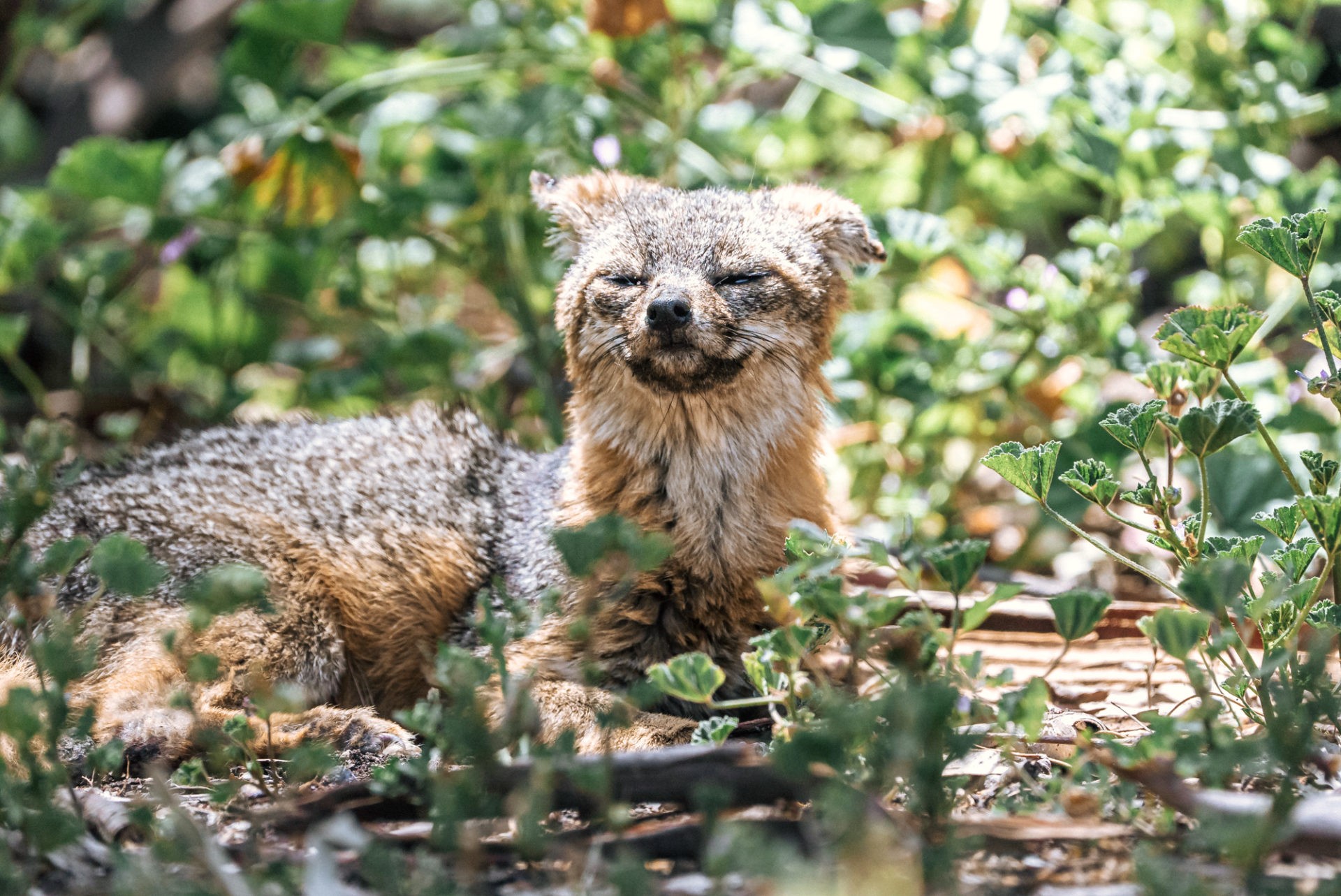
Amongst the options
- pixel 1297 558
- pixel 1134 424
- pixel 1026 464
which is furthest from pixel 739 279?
pixel 1297 558

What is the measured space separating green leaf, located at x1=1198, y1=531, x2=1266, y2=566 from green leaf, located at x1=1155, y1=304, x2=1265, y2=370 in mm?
460

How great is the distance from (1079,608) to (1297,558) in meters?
0.87

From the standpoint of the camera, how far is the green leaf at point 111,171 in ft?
17.9

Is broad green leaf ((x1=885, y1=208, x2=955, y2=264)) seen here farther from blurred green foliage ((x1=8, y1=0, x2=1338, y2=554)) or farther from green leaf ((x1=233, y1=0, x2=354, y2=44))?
green leaf ((x1=233, y1=0, x2=354, y2=44))

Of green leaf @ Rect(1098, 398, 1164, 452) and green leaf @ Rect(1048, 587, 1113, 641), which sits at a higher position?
green leaf @ Rect(1098, 398, 1164, 452)

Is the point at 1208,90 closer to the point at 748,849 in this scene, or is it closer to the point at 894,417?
the point at 894,417

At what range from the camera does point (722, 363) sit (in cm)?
386

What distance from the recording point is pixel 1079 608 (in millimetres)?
2582

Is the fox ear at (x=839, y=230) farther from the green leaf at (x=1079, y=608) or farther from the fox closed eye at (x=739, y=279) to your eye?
the green leaf at (x=1079, y=608)

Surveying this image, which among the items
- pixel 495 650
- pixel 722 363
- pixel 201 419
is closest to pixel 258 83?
pixel 201 419

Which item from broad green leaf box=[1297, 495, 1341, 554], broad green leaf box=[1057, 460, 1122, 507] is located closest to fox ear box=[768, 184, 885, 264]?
broad green leaf box=[1057, 460, 1122, 507]

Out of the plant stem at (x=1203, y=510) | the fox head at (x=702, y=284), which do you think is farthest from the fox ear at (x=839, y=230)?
the plant stem at (x=1203, y=510)

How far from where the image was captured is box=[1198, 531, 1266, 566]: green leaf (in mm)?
3066

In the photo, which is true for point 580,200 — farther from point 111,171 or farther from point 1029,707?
point 1029,707
